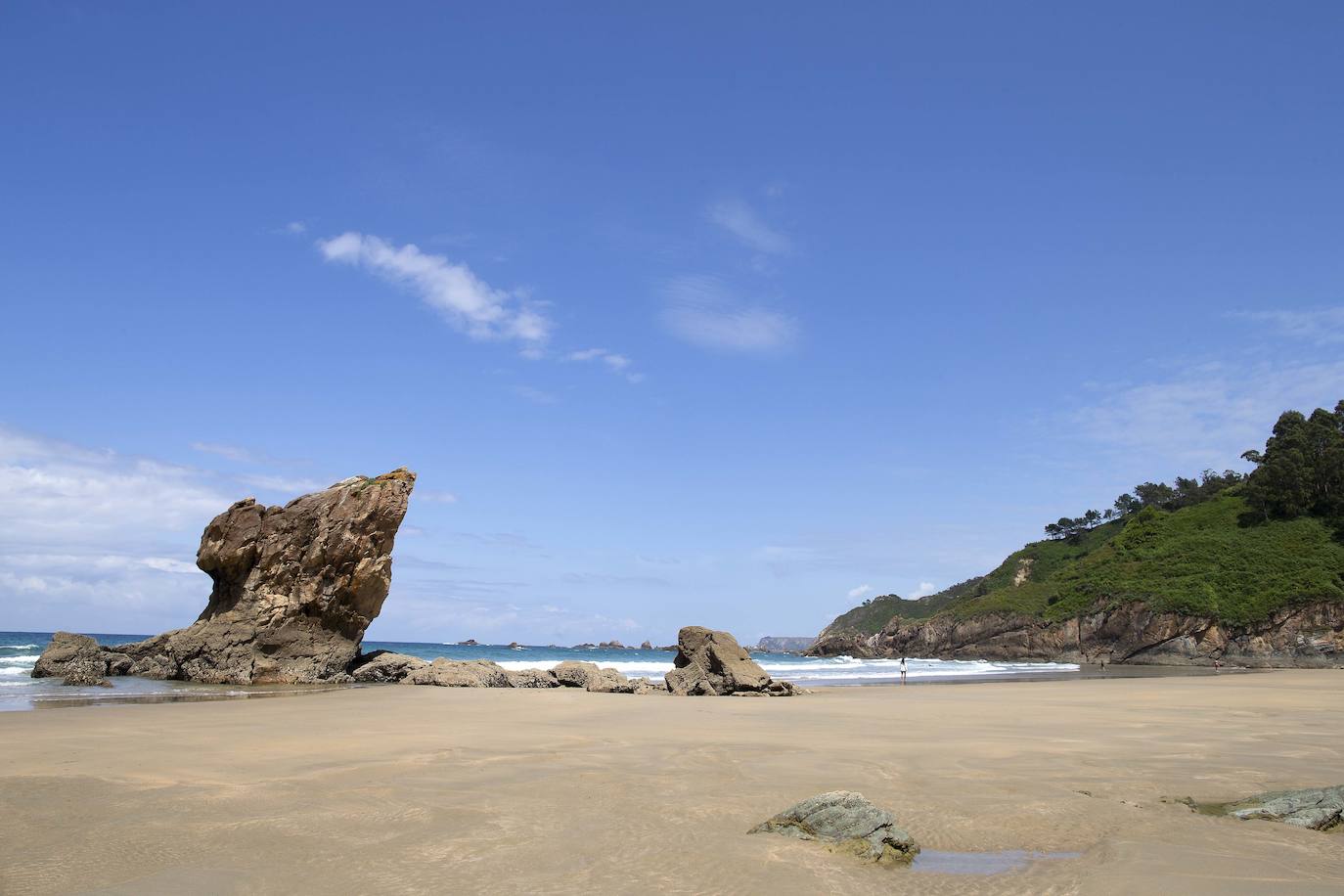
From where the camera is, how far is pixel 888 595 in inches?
6944

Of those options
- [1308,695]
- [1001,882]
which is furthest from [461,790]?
[1308,695]

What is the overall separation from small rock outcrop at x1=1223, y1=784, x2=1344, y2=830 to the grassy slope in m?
58.7

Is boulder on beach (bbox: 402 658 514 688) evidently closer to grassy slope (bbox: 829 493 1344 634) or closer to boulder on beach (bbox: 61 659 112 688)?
boulder on beach (bbox: 61 659 112 688)

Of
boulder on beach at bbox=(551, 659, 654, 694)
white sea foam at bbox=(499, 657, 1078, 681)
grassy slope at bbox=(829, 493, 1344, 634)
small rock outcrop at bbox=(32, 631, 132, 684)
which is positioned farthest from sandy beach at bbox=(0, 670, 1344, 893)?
grassy slope at bbox=(829, 493, 1344, 634)

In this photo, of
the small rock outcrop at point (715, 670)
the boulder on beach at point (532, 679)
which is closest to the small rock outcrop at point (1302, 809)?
the small rock outcrop at point (715, 670)

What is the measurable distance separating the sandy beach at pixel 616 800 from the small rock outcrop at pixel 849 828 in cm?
21

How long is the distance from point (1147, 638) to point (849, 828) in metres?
67.9

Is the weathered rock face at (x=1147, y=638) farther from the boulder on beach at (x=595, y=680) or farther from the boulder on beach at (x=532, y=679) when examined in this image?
the boulder on beach at (x=532, y=679)

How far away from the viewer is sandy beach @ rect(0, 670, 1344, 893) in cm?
547

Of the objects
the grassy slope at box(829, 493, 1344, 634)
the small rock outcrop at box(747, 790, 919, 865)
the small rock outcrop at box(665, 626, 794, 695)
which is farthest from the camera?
the grassy slope at box(829, 493, 1344, 634)

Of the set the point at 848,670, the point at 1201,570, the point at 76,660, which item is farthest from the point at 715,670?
the point at 1201,570

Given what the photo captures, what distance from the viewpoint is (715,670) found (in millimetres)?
27703

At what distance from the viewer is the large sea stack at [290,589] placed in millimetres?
31078

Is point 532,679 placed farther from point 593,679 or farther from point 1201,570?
point 1201,570
